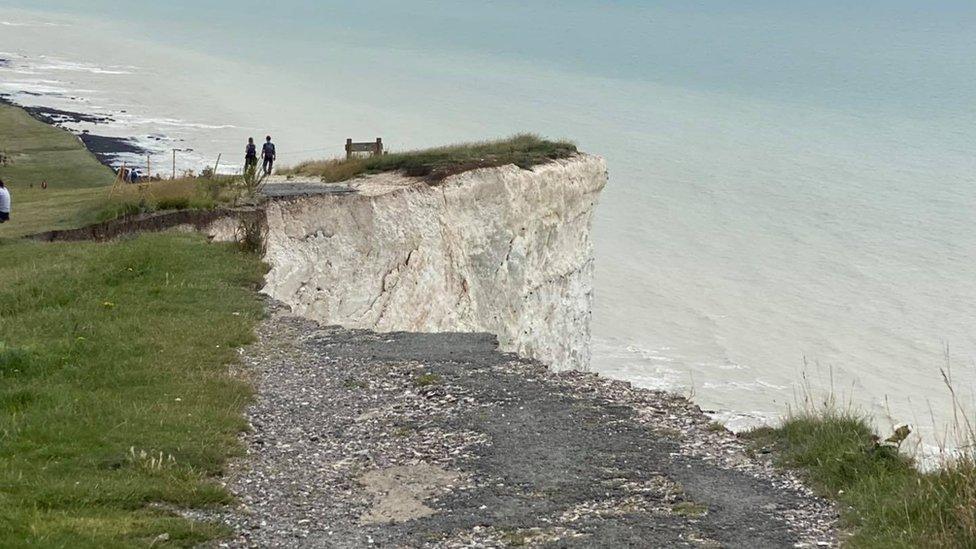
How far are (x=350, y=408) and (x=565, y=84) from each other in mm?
113246

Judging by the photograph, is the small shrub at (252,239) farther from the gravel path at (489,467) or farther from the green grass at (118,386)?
the gravel path at (489,467)

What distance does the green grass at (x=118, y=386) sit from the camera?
37.9ft

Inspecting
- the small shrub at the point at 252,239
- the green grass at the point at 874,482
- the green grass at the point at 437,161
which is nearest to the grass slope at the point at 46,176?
the small shrub at the point at 252,239

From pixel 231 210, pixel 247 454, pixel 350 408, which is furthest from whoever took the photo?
pixel 231 210

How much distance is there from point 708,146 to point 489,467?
276ft

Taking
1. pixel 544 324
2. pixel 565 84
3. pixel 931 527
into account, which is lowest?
pixel 544 324

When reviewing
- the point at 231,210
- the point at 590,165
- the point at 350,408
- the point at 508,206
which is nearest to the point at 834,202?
the point at 590,165

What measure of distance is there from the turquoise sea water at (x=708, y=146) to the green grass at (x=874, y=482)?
0.89m

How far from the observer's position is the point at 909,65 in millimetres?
157625

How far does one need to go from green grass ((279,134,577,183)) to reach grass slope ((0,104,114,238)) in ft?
22.7

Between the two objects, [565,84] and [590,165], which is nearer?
[590,165]

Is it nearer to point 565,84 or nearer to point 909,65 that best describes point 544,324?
point 565,84

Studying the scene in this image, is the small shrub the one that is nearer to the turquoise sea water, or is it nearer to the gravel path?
the gravel path

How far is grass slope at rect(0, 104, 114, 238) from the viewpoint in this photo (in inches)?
1247
